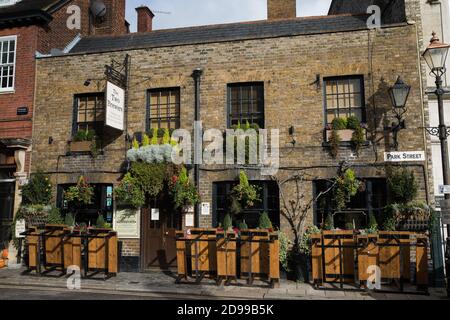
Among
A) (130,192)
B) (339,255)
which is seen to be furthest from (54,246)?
(339,255)

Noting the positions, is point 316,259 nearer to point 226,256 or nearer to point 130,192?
point 226,256

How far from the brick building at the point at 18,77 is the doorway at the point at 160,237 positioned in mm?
4335

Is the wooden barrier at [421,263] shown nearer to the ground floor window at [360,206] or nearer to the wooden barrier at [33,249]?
the ground floor window at [360,206]

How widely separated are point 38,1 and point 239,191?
10.4 meters

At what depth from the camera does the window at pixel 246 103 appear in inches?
452

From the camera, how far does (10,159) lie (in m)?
12.8

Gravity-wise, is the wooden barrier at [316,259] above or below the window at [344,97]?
below

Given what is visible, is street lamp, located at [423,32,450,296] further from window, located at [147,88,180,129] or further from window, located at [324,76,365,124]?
window, located at [147,88,180,129]

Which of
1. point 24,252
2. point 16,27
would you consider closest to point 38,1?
point 16,27

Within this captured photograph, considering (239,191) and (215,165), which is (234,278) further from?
(215,165)

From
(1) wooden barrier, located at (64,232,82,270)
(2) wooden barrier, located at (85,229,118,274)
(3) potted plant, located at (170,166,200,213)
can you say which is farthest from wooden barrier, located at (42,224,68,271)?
(3) potted plant, located at (170,166,200,213)

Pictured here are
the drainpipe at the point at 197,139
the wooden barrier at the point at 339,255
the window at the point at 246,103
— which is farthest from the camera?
the window at the point at 246,103

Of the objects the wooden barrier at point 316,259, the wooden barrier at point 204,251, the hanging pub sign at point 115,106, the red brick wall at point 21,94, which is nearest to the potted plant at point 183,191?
the wooden barrier at point 204,251

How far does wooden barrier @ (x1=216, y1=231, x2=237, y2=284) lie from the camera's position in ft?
31.0
